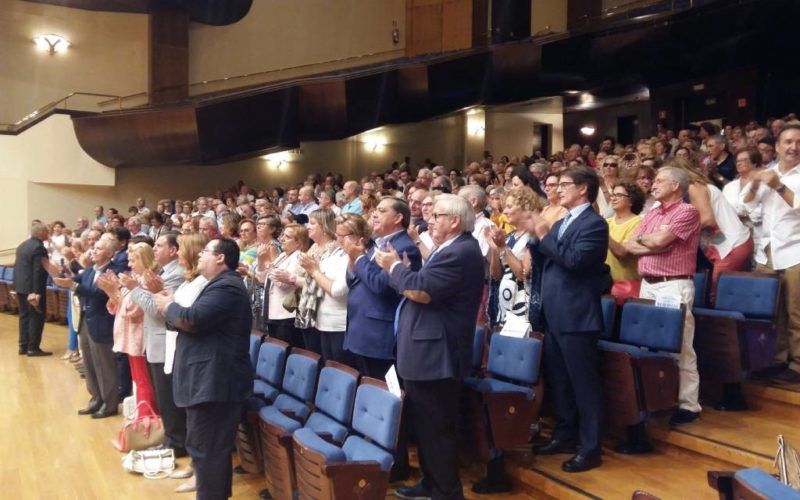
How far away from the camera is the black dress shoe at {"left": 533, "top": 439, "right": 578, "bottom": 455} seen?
2682 mm

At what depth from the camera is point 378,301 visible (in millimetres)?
2645

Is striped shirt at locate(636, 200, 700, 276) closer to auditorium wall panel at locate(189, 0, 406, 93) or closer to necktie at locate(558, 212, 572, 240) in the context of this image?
necktie at locate(558, 212, 572, 240)

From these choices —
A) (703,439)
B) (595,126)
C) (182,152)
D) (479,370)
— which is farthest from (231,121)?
(703,439)

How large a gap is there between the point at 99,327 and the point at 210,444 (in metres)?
1.86

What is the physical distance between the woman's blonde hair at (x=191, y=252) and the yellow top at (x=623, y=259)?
1739mm

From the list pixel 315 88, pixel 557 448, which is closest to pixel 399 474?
pixel 557 448

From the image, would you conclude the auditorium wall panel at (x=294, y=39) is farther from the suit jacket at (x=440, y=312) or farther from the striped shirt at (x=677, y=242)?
the suit jacket at (x=440, y=312)

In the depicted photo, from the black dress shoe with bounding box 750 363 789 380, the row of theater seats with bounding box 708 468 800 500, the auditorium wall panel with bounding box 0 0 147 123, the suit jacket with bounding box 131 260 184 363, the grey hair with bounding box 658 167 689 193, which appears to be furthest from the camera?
the auditorium wall panel with bounding box 0 0 147 123

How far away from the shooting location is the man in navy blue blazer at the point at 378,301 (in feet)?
8.59

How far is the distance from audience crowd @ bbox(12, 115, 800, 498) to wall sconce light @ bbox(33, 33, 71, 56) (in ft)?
27.5

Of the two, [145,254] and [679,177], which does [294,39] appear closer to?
[145,254]

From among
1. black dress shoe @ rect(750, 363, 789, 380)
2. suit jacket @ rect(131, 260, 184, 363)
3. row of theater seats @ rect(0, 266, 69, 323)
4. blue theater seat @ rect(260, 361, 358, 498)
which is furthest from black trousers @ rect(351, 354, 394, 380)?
row of theater seats @ rect(0, 266, 69, 323)

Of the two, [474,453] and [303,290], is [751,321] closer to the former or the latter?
[474,453]

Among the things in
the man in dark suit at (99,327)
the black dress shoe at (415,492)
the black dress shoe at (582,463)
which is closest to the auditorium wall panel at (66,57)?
the man in dark suit at (99,327)
